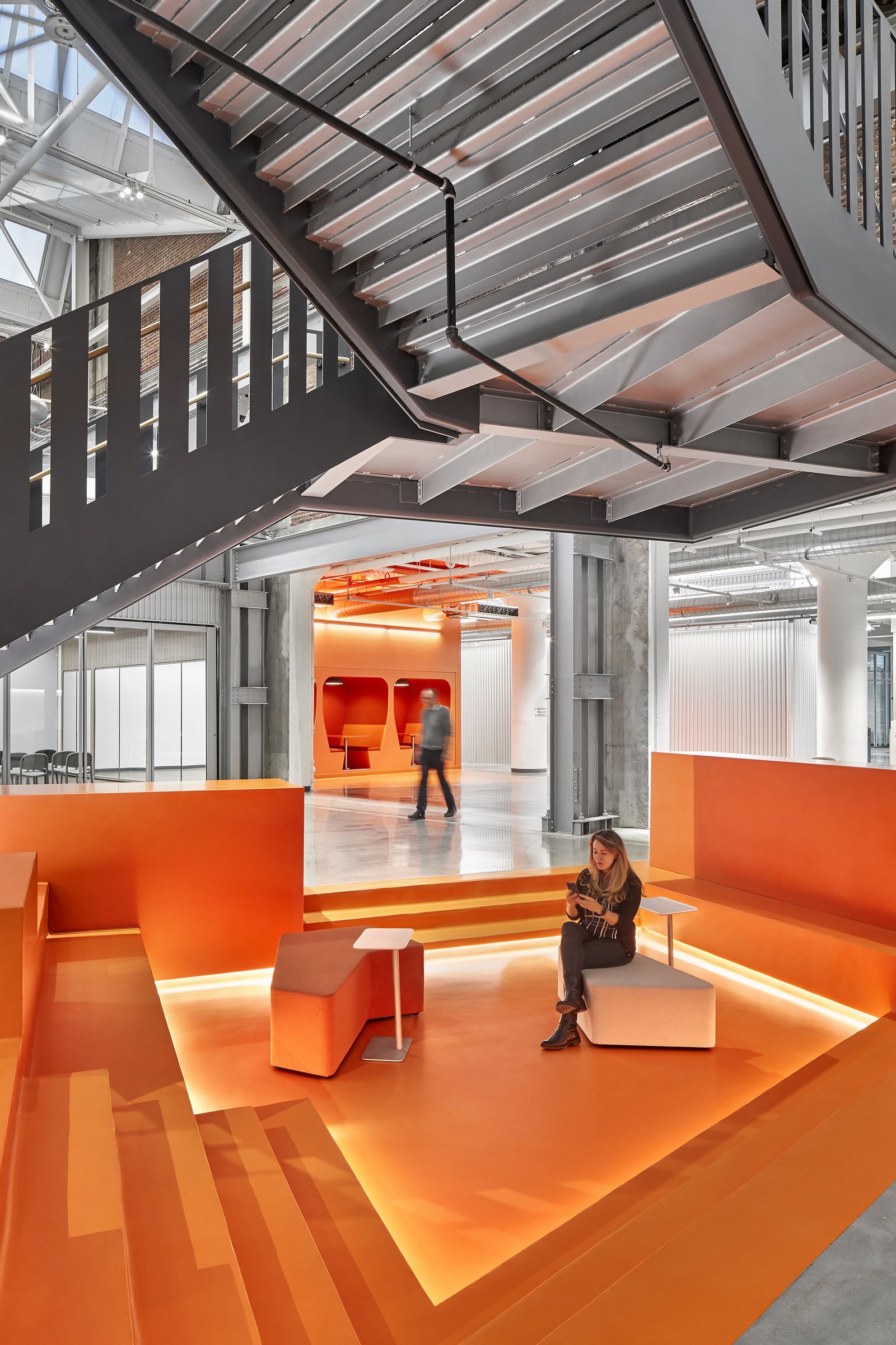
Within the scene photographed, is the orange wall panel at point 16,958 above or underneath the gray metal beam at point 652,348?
underneath

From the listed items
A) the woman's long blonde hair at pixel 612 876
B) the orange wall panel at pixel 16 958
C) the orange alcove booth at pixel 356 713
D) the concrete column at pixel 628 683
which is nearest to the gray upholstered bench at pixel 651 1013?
the woman's long blonde hair at pixel 612 876

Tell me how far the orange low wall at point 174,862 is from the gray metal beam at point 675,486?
151 inches

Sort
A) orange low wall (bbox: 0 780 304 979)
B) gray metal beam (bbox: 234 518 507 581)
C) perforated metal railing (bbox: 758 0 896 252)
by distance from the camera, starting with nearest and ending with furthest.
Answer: perforated metal railing (bbox: 758 0 896 252) → orange low wall (bbox: 0 780 304 979) → gray metal beam (bbox: 234 518 507 581)

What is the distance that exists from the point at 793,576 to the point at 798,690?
16.9 feet

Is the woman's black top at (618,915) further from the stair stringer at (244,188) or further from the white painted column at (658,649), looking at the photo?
the white painted column at (658,649)

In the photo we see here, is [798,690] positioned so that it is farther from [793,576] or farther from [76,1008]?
[76,1008]

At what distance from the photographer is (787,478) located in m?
7.32

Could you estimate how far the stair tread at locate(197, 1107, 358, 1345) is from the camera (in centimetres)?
279

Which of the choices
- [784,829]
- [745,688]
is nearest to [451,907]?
[784,829]

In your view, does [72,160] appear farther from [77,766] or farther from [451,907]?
[451,907]

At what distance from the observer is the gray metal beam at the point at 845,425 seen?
5.59m

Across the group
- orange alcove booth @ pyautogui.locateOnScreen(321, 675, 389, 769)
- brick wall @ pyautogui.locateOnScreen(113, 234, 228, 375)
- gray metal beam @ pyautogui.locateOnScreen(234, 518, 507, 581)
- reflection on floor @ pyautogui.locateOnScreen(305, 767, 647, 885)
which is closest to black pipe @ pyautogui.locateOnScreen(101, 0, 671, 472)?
gray metal beam @ pyautogui.locateOnScreen(234, 518, 507, 581)

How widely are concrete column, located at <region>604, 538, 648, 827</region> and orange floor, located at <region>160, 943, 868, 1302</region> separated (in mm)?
5062

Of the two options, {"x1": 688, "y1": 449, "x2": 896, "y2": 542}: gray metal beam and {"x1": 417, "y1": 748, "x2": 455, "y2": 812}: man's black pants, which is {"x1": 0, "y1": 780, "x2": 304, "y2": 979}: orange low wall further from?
{"x1": 417, "y1": 748, "x2": 455, "y2": 812}: man's black pants
